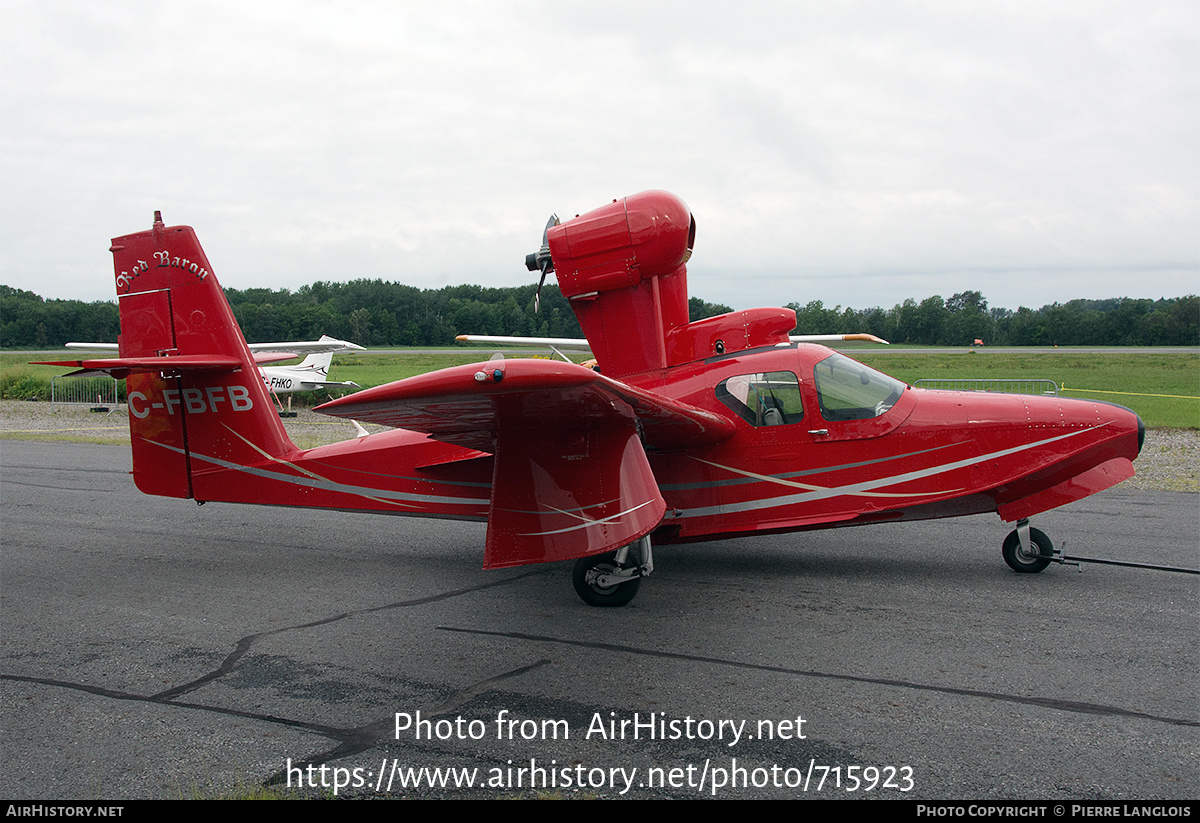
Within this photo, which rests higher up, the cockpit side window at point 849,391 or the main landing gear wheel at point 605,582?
the cockpit side window at point 849,391

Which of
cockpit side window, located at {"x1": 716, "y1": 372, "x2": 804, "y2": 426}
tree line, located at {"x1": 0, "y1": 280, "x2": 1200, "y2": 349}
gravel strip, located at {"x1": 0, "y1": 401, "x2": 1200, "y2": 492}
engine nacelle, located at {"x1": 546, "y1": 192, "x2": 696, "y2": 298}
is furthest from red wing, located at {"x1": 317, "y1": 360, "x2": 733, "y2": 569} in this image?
tree line, located at {"x1": 0, "y1": 280, "x2": 1200, "y2": 349}

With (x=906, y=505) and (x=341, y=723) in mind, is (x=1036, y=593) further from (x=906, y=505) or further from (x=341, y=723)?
(x=341, y=723)

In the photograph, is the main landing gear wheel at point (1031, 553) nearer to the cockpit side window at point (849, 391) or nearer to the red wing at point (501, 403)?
the cockpit side window at point (849, 391)

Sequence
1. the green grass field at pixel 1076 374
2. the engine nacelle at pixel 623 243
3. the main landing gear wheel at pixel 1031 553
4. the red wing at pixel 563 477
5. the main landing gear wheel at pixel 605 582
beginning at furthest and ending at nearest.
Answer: the green grass field at pixel 1076 374 < the engine nacelle at pixel 623 243 < the main landing gear wheel at pixel 1031 553 < the main landing gear wheel at pixel 605 582 < the red wing at pixel 563 477

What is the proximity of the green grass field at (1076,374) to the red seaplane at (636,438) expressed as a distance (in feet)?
49.9

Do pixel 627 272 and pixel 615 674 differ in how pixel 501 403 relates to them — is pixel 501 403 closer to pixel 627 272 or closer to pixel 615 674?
pixel 615 674

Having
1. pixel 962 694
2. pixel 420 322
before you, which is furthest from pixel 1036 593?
pixel 420 322

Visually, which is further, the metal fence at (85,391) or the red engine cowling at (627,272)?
the metal fence at (85,391)

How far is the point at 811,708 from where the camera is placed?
4.58 metres

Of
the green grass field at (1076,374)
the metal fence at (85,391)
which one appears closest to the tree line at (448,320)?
the green grass field at (1076,374)

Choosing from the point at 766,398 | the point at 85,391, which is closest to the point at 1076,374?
the point at 766,398

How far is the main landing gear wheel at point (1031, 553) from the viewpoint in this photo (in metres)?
7.23

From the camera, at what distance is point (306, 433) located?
67.3 ft

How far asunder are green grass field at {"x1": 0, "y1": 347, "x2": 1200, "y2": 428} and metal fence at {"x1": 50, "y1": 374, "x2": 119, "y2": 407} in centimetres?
111
